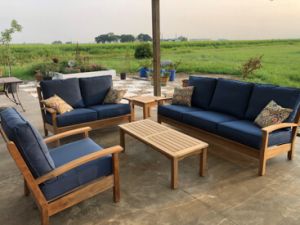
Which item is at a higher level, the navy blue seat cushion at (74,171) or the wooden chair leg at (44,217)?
the navy blue seat cushion at (74,171)

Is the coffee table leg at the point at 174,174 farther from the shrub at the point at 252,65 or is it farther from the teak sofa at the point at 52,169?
the shrub at the point at 252,65

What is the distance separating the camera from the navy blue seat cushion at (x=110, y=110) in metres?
3.67

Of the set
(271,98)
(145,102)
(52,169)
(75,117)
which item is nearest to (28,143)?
(52,169)

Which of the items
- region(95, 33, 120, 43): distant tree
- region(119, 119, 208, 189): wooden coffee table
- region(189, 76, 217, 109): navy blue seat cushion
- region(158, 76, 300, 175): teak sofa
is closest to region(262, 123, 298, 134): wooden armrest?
region(158, 76, 300, 175): teak sofa

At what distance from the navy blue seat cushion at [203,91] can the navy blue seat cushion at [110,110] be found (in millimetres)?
1075

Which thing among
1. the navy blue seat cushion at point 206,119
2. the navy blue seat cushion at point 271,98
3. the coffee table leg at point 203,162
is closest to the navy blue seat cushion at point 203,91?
the navy blue seat cushion at point 206,119

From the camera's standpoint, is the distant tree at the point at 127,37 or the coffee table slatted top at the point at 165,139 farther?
the distant tree at the point at 127,37

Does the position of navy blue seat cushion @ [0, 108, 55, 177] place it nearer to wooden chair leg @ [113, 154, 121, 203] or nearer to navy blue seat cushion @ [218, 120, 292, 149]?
wooden chair leg @ [113, 154, 121, 203]

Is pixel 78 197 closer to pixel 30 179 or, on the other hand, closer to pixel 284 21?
pixel 30 179

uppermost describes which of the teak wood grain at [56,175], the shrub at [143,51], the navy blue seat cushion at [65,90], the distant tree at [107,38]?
the distant tree at [107,38]

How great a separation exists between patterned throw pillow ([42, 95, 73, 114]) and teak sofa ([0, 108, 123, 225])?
137 centimetres

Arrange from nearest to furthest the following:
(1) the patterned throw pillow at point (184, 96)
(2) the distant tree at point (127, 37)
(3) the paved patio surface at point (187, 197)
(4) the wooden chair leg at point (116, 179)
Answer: (3) the paved patio surface at point (187, 197) → (4) the wooden chair leg at point (116, 179) → (1) the patterned throw pillow at point (184, 96) → (2) the distant tree at point (127, 37)

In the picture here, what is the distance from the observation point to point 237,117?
3275 millimetres

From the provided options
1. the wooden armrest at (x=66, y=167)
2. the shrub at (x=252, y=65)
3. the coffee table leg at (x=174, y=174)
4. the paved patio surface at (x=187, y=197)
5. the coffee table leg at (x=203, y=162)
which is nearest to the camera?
the wooden armrest at (x=66, y=167)
